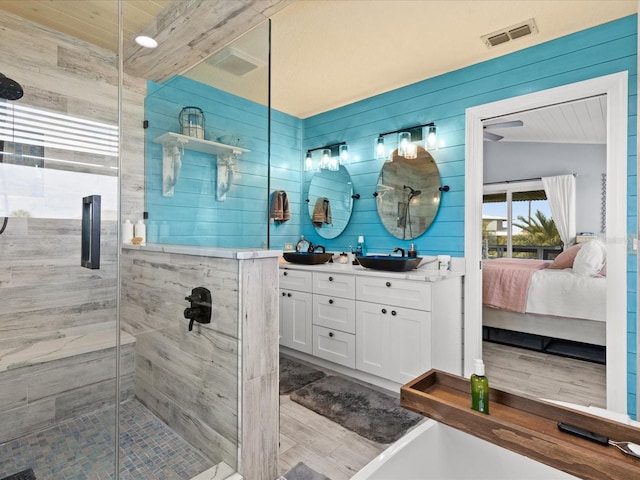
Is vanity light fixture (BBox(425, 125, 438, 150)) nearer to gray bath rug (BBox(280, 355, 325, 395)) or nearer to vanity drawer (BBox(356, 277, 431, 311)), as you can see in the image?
vanity drawer (BBox(356, 277, 431, 311))

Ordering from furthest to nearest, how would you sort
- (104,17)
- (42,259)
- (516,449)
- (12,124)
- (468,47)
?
(468,47) → (104,17) → (42,259) → (12,124) → (516,449)

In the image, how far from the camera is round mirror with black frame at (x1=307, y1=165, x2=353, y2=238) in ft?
11.8

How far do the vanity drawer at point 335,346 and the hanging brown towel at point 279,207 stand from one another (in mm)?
1322

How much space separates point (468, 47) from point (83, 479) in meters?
3.31

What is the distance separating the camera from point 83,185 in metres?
1.82

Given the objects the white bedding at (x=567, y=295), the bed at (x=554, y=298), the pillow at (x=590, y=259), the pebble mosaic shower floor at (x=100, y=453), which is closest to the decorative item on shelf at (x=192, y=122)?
the pebble mosaic shower floor at (x=100, y=453)

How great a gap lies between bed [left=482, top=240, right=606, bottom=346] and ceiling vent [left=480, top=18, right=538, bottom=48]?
2.27 m

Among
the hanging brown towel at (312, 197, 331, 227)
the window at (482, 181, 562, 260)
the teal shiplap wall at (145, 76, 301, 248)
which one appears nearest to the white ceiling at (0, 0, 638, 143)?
the teal shiplap wall at (145, 76, 301, 248)

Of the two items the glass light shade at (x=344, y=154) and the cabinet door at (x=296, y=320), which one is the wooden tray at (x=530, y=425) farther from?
the glass light shade at (x=344, y=154)

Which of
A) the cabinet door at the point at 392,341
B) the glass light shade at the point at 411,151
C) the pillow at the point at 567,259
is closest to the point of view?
the cabinet door at the point at 392,341

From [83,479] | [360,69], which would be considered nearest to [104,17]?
[360,69]

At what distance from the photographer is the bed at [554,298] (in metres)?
3.23

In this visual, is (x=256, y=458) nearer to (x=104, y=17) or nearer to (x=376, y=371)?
(x=376, y=371)

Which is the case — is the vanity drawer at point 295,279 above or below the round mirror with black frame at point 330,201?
below
